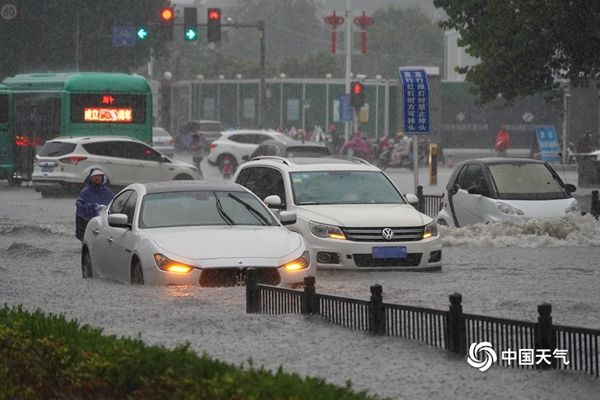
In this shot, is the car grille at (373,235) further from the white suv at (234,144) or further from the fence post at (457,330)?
the white suv at (234,144)

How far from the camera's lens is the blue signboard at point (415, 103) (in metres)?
27.6

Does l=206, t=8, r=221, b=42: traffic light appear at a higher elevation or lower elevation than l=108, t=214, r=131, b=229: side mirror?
higher

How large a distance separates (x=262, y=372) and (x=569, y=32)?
2854 centimetres

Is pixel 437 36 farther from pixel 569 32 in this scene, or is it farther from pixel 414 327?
pixel 414 327

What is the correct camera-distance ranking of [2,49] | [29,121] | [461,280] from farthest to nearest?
[2,49], [29,121], [461,280]

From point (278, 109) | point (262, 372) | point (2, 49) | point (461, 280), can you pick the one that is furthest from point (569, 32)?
point (278, 109)

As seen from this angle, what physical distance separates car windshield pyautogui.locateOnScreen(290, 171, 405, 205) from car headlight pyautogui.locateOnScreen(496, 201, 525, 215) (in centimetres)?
381

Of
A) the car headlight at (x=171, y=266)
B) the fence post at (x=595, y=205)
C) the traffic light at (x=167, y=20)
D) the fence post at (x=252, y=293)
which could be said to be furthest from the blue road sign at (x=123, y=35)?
the fence post at (x=252, y=293)

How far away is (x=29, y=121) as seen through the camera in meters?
43.5

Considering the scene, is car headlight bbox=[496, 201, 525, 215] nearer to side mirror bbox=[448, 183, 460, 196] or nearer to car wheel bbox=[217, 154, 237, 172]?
side mirror bbox=[448, 183, 460, 196]

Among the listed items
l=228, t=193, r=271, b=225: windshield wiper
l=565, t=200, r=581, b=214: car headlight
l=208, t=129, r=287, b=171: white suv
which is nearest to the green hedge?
l=228, t=193, r=271, b=225: windshield wiper

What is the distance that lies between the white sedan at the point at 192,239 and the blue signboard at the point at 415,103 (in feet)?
35.2

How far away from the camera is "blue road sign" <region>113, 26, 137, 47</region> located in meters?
58.3

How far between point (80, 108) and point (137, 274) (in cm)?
2709
